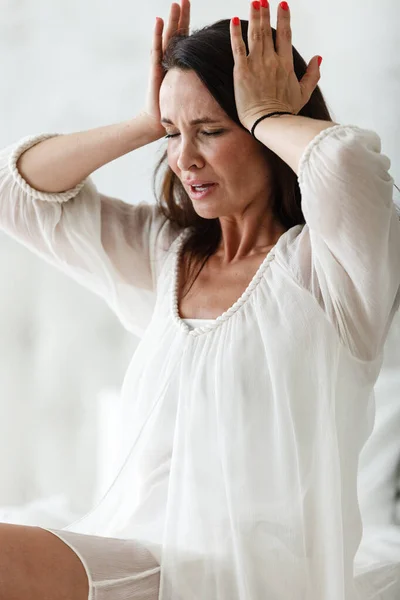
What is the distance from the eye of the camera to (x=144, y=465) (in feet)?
4.60

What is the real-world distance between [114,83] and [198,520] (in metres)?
1.07

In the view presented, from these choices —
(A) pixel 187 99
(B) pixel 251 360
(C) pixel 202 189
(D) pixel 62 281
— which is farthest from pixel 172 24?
(D) pixel 62 281

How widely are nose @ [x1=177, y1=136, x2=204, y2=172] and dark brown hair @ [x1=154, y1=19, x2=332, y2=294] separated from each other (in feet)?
0.24

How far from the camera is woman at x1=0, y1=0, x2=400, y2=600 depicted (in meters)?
1.19

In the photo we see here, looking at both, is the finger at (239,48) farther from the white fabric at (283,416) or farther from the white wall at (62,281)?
the white wall at (62,281)

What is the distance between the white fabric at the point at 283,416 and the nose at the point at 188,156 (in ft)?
0.57

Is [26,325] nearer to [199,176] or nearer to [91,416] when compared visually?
[91,416]

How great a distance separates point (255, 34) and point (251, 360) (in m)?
0.46


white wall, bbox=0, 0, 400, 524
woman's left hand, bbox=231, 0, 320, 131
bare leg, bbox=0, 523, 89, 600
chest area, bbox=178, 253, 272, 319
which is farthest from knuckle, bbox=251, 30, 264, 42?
bare leg, bbox=0, 523, 89, 600

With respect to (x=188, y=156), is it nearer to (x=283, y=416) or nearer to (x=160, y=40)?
(x=160, y=40)

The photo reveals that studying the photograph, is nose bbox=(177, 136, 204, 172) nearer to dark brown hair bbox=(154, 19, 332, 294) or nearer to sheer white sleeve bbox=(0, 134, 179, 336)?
dark brown hair bbox=(154, 19, 332, 294)

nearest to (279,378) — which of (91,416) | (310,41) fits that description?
(310,41)

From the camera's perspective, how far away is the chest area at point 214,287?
1415 millimetres

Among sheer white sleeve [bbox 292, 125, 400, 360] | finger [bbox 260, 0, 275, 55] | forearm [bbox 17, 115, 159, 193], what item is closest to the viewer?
sheer white sleeve [bbox 292, 125, 400, 360]
